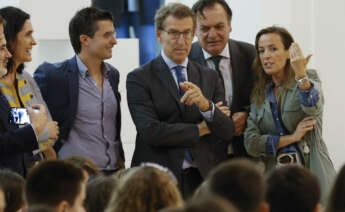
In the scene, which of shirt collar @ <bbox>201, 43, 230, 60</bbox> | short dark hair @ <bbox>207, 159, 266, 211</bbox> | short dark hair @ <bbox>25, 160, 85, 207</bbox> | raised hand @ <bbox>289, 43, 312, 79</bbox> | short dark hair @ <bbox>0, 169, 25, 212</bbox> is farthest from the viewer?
shirt collar @ <bbox>201, 43, 230, 60</bbox>

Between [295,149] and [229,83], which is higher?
[229,83]

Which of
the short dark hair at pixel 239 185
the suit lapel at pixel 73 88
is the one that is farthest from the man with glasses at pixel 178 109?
the short dark hair at pixel 239 185

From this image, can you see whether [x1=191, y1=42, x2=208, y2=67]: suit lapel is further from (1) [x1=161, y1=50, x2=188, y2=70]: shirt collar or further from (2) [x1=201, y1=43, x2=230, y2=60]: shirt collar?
(1) [x1=161, y1=50, x2=188, y2=70]: shirt collar

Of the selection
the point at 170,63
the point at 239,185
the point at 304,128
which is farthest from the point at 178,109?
the point at 239,185

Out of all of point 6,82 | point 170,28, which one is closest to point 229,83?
point 170,28

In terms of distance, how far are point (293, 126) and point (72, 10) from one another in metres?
2.21

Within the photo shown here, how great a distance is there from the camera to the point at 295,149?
4.36 meters

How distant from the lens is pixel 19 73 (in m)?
4.06

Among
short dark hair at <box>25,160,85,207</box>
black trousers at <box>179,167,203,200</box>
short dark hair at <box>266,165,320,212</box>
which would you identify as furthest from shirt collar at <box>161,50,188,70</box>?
short dark hair at <box>266,165,320,212</box>

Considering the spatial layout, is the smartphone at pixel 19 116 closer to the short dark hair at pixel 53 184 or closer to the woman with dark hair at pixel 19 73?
the woman with dark hair at pixel 19 73

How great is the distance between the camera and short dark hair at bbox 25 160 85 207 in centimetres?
275

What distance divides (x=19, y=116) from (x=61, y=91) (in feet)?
1.34

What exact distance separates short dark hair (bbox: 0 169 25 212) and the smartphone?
741 millimetres

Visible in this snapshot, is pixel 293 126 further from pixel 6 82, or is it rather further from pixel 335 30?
pixel 335 30
